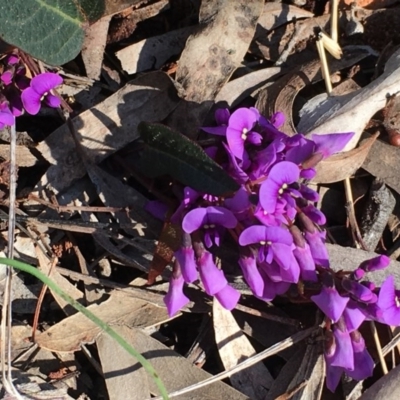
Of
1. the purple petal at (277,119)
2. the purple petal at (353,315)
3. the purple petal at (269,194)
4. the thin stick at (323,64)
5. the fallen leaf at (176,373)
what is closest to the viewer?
the purple petal at (269,194)

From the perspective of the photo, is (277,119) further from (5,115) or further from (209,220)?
(5,115)

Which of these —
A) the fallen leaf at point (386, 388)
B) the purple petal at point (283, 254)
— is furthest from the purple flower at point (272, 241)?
the fallen leaf at point (386, 388)

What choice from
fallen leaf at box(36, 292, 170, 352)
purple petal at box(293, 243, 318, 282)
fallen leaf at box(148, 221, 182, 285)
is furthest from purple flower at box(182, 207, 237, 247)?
fallen leaf at box(36, 292, 170, 352)

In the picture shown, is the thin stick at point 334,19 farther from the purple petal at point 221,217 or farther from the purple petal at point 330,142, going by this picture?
the purple petal at point 221,217

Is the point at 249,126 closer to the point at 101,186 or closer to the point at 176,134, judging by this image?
the point at 176,134

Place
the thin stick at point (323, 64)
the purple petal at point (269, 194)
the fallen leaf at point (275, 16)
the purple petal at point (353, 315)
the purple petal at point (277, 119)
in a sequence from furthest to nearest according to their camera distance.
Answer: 1. the fallen leaf at point (275, 16)
2. the thin stick at point (323, 64)
3. the purple petal at point (277, 119)
4. the purple petal at point (353, 315)
5. the purple petal at point (269, 194)

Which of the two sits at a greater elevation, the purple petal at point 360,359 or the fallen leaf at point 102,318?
the fallen leaf at point 102,318

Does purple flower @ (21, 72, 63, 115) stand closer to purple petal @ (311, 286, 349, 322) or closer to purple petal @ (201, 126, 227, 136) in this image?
purple petal @ (201, 126, 227, 136)
